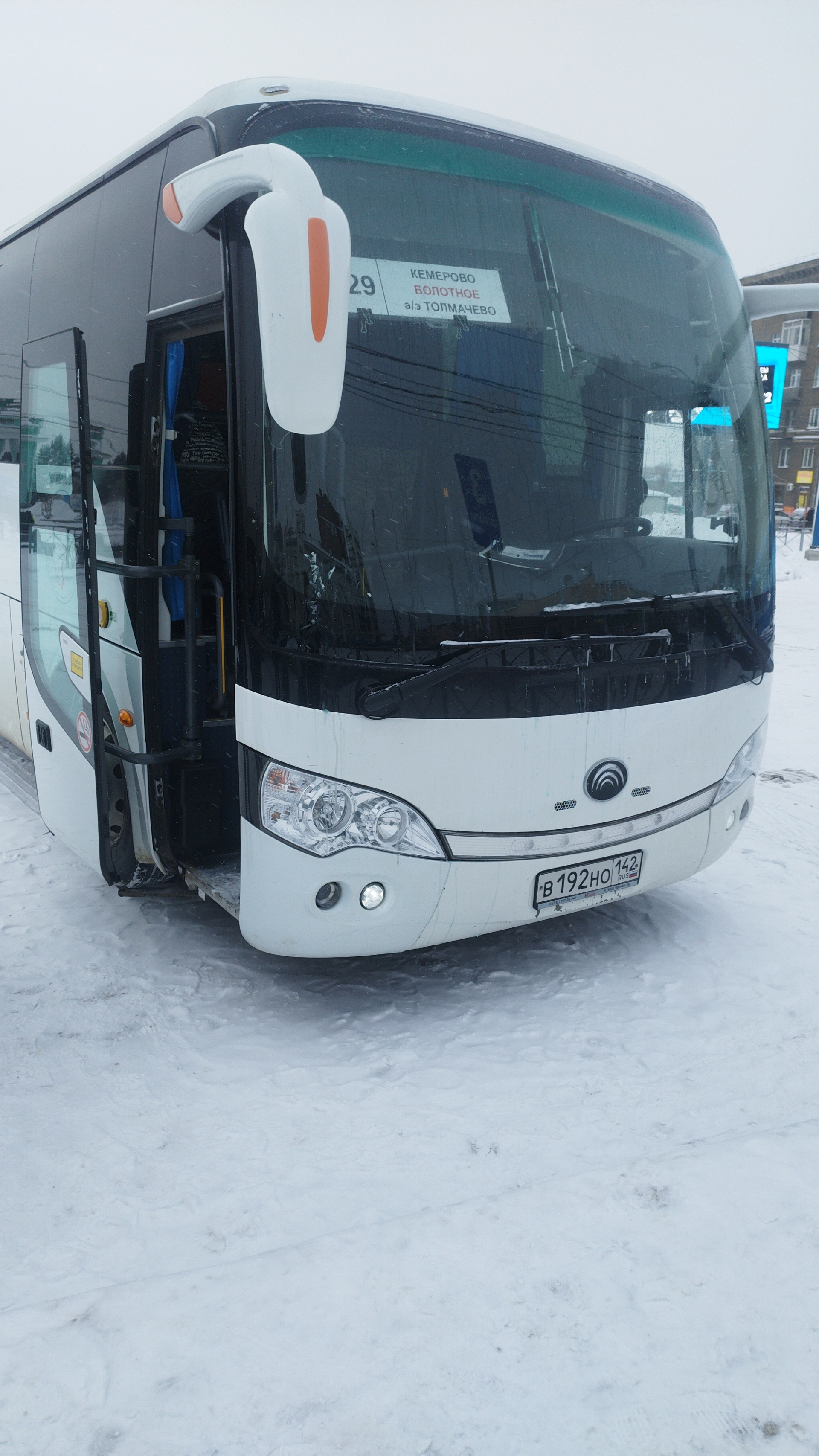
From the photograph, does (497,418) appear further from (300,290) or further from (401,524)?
(300,290)

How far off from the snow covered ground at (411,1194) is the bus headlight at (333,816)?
778mm

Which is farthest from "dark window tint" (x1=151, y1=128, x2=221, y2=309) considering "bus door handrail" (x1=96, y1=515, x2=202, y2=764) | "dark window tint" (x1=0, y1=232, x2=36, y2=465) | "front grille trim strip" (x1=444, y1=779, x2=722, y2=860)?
"front grille trim strip" (x1=444, y1=779, x2=722, y2=860)

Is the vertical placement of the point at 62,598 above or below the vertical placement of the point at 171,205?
below

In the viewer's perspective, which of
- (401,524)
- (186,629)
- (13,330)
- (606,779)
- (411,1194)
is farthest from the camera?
(13,330)

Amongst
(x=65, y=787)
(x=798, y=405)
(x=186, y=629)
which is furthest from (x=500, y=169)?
(x=798, y=405)

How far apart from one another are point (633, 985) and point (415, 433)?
231cm

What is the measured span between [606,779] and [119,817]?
2.08 metres

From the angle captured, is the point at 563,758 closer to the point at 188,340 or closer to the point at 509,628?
the point at 509,628

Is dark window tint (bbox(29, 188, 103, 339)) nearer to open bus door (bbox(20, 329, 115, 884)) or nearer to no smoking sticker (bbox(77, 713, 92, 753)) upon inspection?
open bus door (bbox(20, 329, 115, 884))

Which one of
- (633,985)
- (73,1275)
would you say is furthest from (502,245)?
(73,1275)

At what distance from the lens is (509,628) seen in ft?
10.5

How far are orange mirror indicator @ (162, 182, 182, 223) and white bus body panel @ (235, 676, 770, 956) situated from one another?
151cm

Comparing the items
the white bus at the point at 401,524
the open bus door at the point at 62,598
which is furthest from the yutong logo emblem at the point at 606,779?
the open bus door at the point at 62,598

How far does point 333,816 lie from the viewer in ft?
10.7
